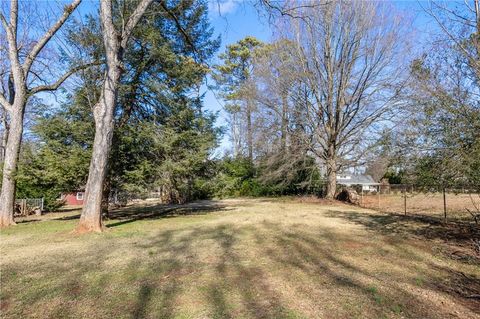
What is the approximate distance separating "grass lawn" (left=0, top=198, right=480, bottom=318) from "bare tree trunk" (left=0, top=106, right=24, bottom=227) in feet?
11.6

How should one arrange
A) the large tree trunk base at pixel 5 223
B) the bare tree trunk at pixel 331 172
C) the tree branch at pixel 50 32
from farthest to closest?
the bare tree trunk at pixel 331 172 → the large tree trunk base at pixel 5 223 → the tree branch at pixel 50 32

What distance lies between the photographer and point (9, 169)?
37.5ft

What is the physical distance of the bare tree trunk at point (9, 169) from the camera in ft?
37.9

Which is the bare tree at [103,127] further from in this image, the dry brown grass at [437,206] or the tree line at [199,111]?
the dry brown grass at [437,206]

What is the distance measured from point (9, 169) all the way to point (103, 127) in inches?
182

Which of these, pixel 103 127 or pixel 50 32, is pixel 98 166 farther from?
pixel 50 32

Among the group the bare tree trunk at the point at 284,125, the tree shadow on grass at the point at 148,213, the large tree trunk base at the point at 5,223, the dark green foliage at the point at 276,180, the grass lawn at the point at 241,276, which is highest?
the bare tree trunk at the point at 284,125

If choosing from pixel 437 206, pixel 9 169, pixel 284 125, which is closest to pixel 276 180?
pixel 284 125

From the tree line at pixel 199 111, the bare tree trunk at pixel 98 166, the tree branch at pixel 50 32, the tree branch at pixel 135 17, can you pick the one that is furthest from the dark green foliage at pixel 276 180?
the tree branch at pixel 50 32

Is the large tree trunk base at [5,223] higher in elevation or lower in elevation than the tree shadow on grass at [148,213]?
higher

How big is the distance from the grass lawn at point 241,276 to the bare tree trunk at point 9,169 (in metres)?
3.54

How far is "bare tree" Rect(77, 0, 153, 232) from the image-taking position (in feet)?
30.4

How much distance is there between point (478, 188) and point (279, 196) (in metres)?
20.7

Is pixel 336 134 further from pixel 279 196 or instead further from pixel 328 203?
pixel 279 196
